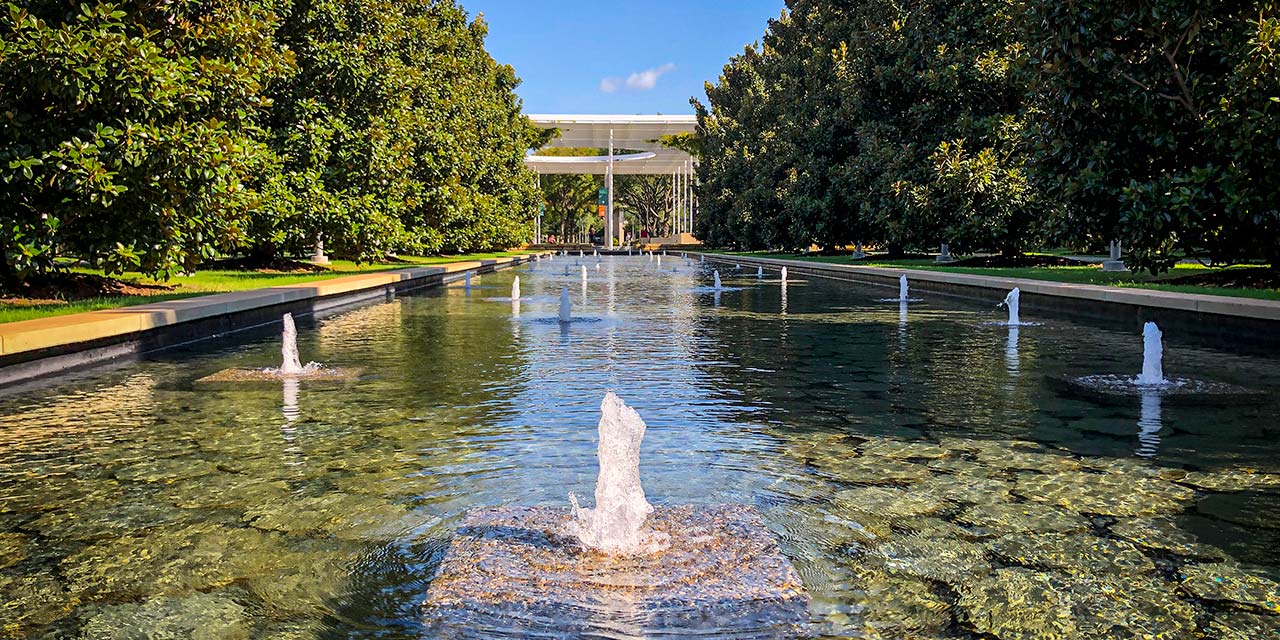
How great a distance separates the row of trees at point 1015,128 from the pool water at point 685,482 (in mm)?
4384

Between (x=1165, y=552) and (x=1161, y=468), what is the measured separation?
1.92 metres

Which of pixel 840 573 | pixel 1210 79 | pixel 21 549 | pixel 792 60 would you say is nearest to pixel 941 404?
pixel 840 573

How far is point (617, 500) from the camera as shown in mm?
4934

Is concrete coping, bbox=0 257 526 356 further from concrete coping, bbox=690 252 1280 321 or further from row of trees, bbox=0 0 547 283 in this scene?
concrete coping, bbox=690 252 1280 321

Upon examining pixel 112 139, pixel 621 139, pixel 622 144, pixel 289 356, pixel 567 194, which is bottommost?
pixel 289 356

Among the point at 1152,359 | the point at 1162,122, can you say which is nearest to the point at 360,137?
the point at 1162,122

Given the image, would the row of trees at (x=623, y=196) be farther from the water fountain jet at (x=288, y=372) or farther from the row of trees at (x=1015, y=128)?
the water fountain jet at (x=288, y=372)

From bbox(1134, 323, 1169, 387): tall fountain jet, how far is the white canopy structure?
77740 millimetres

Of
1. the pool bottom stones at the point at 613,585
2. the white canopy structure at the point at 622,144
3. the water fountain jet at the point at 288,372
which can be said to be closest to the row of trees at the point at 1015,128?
the water fountain jet at the point at 288,372

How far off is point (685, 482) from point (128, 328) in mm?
→ 8821

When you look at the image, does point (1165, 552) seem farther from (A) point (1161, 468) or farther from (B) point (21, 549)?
(B) point (21, 549)

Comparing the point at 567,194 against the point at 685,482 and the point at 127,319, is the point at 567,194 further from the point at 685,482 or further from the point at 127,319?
the point at 685,482

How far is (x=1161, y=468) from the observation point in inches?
259

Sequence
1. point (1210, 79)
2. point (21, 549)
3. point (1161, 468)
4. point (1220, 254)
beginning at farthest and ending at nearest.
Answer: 1. point (1220, 254)
2. point (1210, 79)
3. point (1161, 468)
4. point (21, 549)
